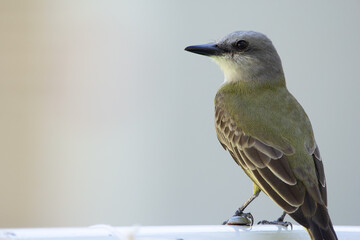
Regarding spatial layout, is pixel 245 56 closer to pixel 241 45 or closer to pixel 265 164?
pixel 241 45

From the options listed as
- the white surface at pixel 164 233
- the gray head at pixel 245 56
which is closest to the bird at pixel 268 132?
the gray head at pixel 245 56

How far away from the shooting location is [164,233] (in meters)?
1.93

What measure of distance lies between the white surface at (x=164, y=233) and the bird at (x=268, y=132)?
0.66 ft

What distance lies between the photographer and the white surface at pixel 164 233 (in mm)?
1865

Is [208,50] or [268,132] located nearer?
[268,132]

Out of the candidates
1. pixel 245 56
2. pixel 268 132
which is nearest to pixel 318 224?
pixel 268 132

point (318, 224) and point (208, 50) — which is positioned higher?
point (208, 50)

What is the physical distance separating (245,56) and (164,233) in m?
1.36

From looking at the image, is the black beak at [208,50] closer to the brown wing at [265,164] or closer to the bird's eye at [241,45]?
the bird's eye at [241,45]

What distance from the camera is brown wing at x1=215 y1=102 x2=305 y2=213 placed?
7.98 feet

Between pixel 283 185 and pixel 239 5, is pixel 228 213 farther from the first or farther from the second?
pixel 283 185

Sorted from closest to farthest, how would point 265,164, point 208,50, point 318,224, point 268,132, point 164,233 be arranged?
1. point 164,233
2. point 318,224
3. point 265,164
4. point 268,132
5. point 208,50

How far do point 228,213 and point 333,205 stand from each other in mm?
676

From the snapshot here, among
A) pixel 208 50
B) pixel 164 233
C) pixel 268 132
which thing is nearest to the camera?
pixel 164 233
